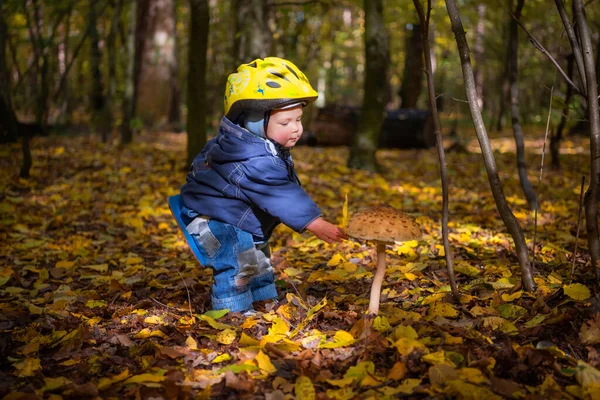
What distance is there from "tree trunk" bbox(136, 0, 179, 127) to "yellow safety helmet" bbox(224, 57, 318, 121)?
460 inches

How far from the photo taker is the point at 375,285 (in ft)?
8.18

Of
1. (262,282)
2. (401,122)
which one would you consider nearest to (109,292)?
(262,282)

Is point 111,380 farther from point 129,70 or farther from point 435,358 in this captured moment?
point 129,70

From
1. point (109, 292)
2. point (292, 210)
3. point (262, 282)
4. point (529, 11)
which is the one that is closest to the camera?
point (292, 210)

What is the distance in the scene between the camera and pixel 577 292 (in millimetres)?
2510

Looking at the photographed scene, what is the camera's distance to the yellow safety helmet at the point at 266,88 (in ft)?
8.23

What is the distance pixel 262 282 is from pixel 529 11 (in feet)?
38.6

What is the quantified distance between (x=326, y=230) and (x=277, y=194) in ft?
1.01

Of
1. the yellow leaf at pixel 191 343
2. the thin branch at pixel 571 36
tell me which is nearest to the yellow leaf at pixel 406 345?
the yellow leaf at pixel 191 343

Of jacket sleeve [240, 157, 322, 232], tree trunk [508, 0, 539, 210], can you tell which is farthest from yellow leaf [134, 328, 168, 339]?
tree trunk [508, 0, 539, 210]

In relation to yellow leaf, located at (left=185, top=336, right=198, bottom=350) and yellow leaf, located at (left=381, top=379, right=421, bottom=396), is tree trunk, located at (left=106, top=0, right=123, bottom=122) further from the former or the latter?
yellow leaf, located at (left=381, top=379, right=421, bottom=396)

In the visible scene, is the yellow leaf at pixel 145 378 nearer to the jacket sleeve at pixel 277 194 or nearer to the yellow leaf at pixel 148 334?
the yellow leaf at pixel 148 334

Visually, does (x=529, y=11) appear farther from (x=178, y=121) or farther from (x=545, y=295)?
(x=545, y=295)

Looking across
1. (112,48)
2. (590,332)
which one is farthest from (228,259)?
(112,48)
